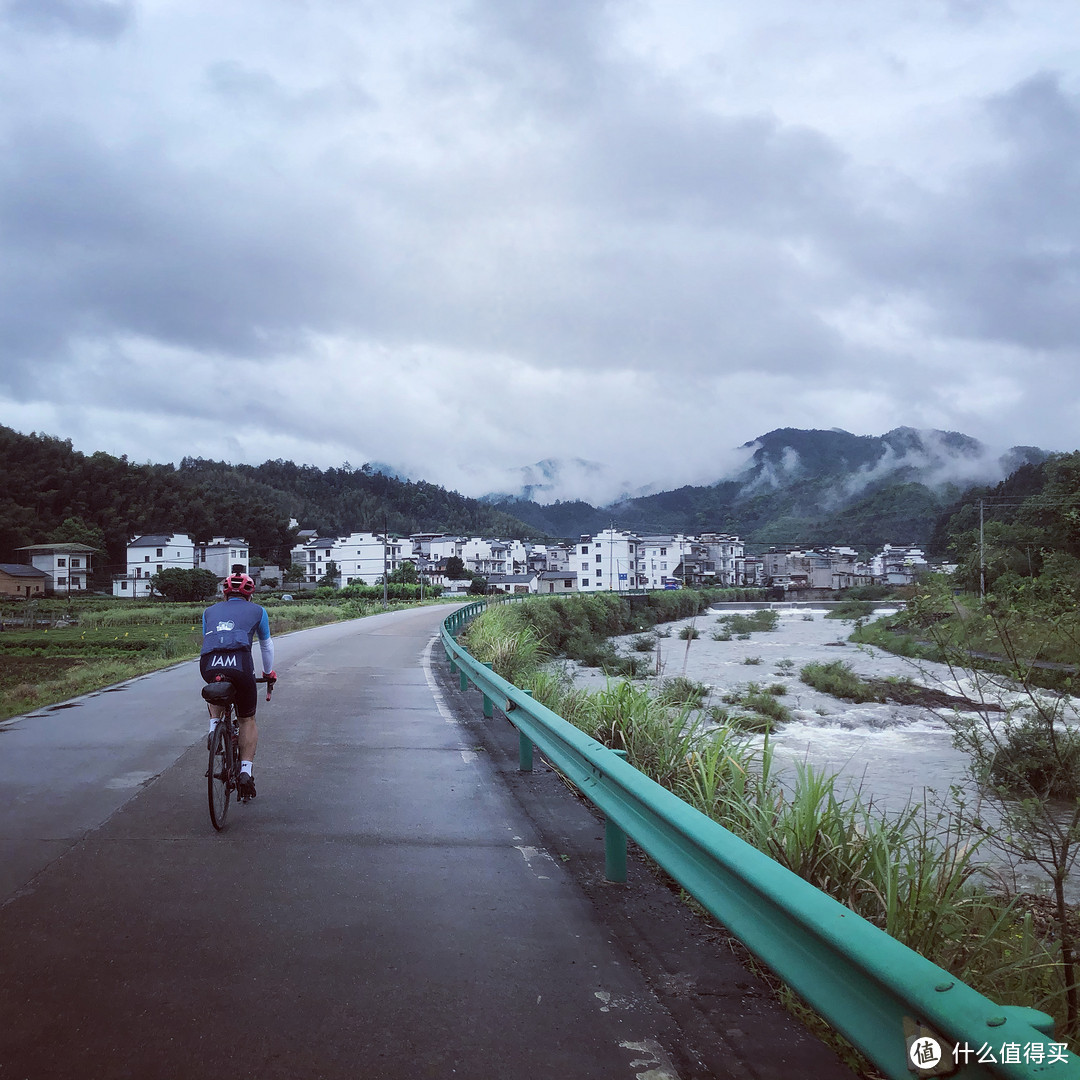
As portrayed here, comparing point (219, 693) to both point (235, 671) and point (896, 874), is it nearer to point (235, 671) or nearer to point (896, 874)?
point (235, 671)

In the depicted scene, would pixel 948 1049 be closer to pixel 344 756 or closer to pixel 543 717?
pixel 543 717

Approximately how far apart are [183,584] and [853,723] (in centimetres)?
7059

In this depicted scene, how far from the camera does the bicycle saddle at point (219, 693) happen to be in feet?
20.0

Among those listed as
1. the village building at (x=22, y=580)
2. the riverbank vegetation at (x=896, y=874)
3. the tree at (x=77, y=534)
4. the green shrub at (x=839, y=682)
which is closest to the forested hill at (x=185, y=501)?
the tree at (x=77, y=534)

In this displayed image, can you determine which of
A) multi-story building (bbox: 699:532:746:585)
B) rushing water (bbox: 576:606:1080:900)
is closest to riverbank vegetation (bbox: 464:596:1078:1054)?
rushing water (bbox: 576:606:1080:900)

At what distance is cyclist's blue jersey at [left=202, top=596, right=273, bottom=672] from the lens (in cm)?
625

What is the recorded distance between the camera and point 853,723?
22.7 meters

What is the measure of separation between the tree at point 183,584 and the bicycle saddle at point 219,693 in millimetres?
77231

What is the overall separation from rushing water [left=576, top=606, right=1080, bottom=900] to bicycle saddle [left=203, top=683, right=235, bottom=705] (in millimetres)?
4252

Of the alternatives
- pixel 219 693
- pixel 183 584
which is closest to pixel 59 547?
pixel 183 584

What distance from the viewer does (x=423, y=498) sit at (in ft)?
612

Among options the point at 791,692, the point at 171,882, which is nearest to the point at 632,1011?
the point at 171,882

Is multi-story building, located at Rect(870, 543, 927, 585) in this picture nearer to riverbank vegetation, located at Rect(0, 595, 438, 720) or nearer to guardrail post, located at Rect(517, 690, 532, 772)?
riverbank vegetation, located at Rect(0, 595, 438, 720)

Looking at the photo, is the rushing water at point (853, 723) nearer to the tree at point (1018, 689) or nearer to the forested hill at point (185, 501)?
the tree at point (1018, 689)
